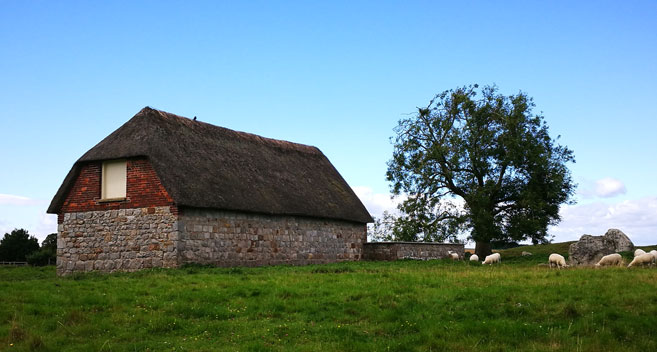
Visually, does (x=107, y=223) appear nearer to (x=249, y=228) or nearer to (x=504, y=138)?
(x=249, y=228)

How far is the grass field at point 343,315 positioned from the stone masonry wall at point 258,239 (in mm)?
7195

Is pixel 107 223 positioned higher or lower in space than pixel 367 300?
higher

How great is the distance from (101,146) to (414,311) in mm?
17050

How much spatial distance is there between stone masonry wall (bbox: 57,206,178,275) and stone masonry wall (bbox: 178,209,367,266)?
26.1 inches

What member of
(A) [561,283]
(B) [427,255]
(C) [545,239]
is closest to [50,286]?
(A) [561,283]

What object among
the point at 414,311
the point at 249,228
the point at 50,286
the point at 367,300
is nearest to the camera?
the point at 414,311

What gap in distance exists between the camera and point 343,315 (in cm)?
1227

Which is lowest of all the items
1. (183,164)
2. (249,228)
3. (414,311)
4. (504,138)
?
(414,311)

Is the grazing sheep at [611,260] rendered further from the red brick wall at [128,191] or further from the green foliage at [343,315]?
the red brick wall at [128,191]

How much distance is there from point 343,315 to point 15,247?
42.9 metres

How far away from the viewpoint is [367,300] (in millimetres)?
13133

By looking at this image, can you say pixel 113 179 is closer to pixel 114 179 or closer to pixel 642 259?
pixel 114 179

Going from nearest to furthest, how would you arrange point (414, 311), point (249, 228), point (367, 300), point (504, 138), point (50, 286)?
point (414, 311) < point (367, 300) < point (50, 286) < point (249, 228) < point (504, 138)

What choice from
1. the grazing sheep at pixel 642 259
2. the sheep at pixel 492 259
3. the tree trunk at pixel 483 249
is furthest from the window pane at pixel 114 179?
the tree trunk at pixel 483 249
